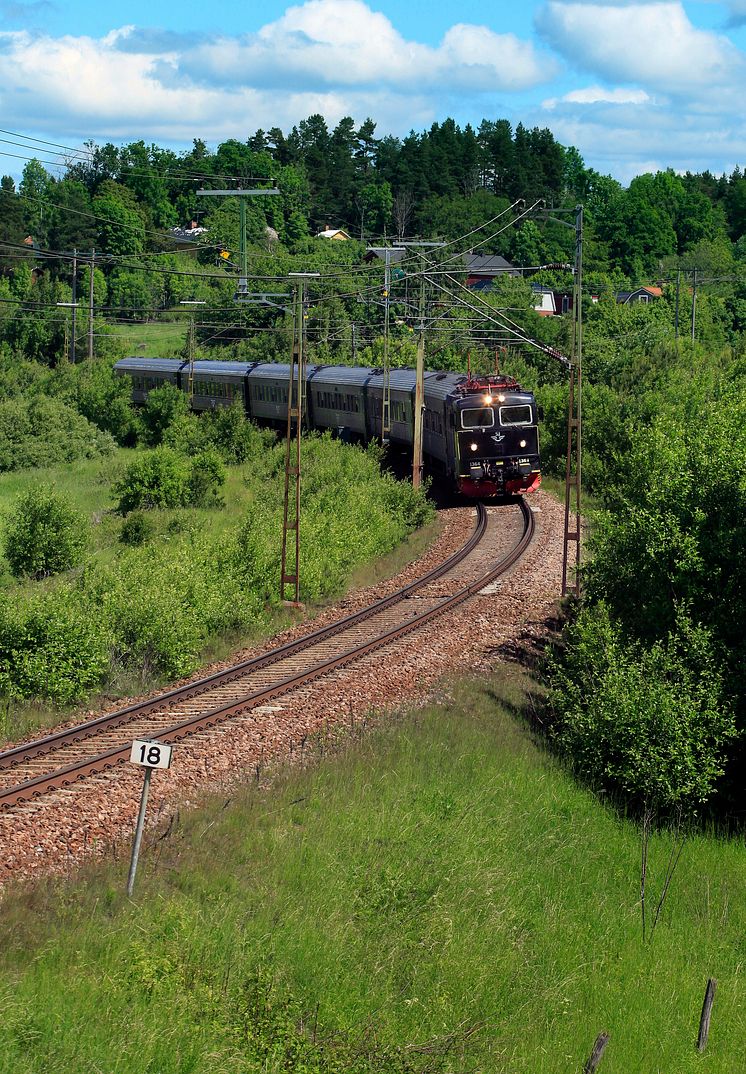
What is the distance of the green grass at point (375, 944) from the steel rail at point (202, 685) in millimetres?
3430

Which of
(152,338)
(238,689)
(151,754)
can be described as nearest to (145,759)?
(151,754)

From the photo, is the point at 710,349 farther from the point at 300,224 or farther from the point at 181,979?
the point at 181,979

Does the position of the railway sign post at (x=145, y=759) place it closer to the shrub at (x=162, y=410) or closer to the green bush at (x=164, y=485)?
the green bush at (x=164, y=485)

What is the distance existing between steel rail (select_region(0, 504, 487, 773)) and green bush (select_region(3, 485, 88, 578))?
9.29 m

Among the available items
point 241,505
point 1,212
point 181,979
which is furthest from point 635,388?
point 1,212

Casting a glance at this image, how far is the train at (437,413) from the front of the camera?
1377 inches

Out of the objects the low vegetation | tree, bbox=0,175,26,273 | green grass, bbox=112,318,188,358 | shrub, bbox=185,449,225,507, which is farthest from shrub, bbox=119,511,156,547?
tree, bbox=0,175,26,273

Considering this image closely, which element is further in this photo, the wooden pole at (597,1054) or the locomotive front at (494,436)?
the locomotive front at (494,436)

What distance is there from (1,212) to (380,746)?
110 meters

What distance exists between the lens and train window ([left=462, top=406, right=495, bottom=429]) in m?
34.8

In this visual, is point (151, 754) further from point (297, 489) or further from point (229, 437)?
point (229, 437)

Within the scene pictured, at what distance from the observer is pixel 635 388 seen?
49.5 metres

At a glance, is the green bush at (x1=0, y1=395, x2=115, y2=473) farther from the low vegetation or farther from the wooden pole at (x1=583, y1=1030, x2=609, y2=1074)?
the wooden pole at (x1=583, y1=1030, x2=609, y2=1074)

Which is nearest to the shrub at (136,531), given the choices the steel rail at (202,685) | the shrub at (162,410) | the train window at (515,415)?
the steel rail at (202,685)
